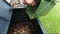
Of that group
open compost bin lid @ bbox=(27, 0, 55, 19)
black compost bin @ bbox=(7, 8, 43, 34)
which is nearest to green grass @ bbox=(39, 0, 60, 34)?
black compost bin @ bbox=(7, 8, 43, 34)

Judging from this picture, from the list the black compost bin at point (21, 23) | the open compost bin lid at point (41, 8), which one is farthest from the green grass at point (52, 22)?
the open compost bin lid at point (41, 8)

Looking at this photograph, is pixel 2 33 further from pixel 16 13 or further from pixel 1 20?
pixel 16 13

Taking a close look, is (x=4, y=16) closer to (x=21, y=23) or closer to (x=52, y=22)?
(x=21, y=23)

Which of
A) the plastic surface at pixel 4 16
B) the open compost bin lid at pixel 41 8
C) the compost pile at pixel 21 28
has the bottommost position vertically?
the compost pile at pixel 21 28

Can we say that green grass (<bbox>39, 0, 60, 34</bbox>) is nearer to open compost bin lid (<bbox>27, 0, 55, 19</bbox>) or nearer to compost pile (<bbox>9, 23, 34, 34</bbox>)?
compost pile (<bbox>9, 23, 34, 34</bbox>)

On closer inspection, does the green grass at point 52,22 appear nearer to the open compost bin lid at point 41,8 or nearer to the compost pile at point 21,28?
the compost pile at point 21,28

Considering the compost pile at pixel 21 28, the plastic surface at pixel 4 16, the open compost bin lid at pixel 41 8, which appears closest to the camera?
the open compost bin lid at pixel 41 8

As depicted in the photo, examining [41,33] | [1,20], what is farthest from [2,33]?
[41,33]

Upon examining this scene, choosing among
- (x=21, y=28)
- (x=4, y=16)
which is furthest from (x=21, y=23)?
(x=4, y=16)
